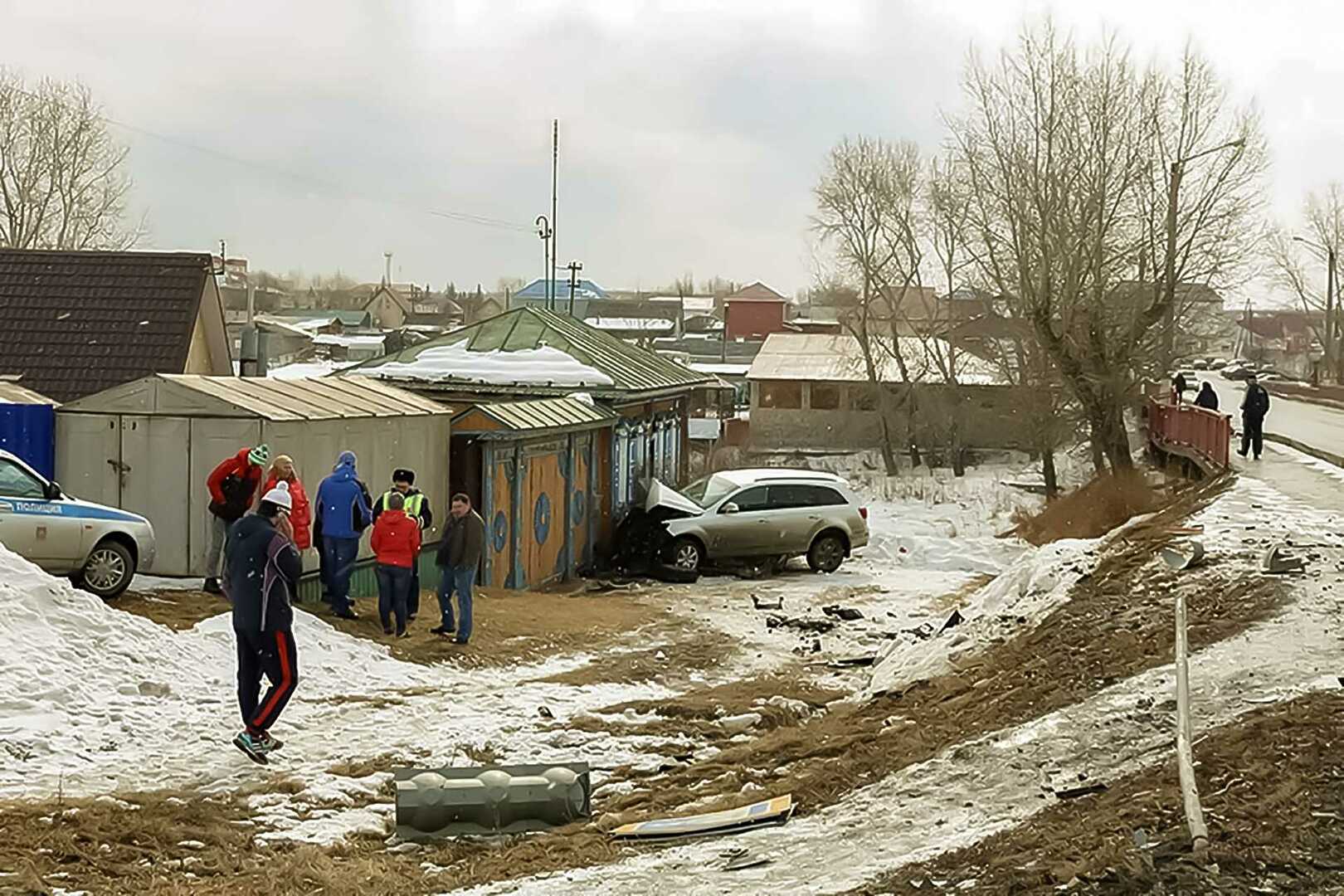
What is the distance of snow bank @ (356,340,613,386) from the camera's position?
27453 mm

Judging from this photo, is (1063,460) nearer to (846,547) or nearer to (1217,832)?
(846,547)

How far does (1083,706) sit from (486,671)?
6.85 meters

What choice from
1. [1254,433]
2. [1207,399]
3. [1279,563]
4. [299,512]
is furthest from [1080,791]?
[1207,399]

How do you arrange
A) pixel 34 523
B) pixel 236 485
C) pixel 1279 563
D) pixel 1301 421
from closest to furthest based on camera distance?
pixel 1279 563
pixel 34 523
pixel 236 485
pixel 1301 421

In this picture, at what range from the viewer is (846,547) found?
26453 mm

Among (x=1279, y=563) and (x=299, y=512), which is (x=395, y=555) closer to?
(x=299, y=512)

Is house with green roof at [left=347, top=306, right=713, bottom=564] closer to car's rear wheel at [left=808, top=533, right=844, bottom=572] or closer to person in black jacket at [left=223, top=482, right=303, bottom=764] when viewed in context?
car's rear wheel at [left=808, top=533, right=844, bottom=572]

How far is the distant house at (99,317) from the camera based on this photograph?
24.6 meters

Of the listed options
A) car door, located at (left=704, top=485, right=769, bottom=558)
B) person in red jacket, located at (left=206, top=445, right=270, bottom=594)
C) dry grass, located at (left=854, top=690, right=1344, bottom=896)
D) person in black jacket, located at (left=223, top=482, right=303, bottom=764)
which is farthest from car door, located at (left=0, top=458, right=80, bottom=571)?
car door, located at (left=704, top=485, right=769, bottom=558)

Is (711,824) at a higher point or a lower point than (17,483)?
lower

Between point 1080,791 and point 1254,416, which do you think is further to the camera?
point 1254,416

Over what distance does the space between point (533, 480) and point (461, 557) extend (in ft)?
26.5

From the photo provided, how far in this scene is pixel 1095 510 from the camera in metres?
25.3

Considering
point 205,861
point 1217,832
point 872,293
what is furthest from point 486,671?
point 872,293
